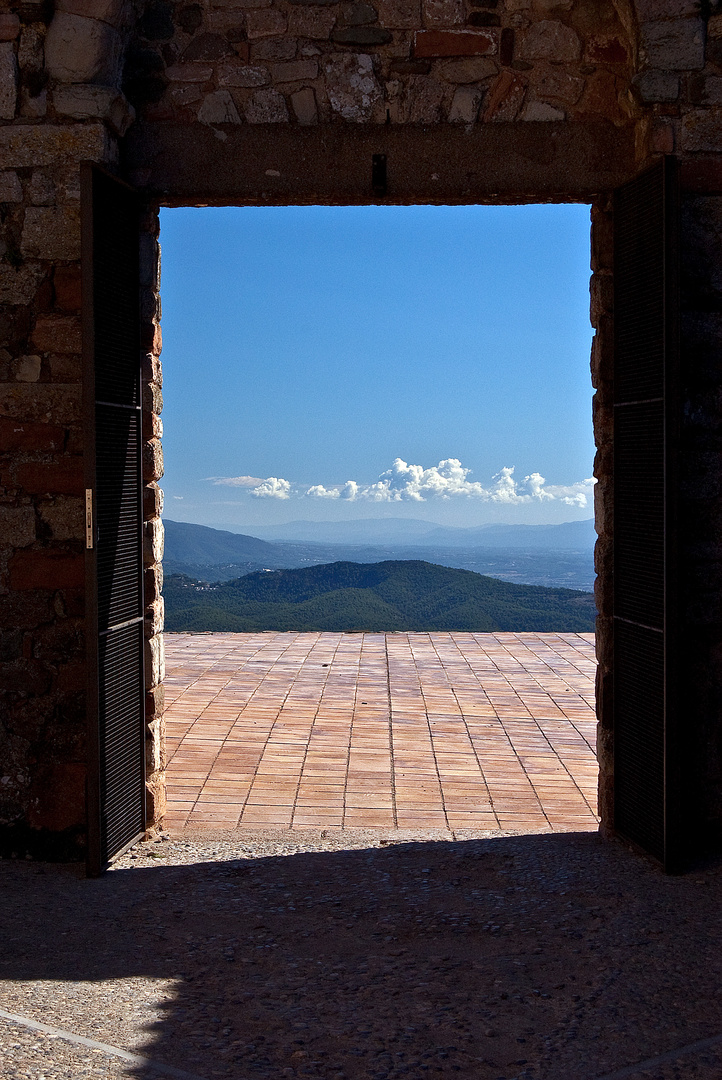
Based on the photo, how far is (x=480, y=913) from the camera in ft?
10.5

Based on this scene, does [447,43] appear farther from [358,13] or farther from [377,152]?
[377,152]

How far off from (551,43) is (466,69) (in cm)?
40

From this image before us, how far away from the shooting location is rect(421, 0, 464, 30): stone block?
12.5 feet

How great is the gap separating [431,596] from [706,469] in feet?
84.7

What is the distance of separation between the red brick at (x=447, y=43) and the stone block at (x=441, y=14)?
3 cm

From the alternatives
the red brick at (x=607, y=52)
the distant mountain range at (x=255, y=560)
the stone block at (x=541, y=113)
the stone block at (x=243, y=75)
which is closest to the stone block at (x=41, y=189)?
the stone block at (x=243, y=75)

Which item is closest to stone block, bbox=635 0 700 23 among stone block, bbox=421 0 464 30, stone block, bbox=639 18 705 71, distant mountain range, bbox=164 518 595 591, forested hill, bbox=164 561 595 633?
stone block, bbox=639 18 705 71

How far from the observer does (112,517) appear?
11.9 feet

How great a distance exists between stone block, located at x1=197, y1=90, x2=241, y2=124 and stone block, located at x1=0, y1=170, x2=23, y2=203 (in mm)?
846

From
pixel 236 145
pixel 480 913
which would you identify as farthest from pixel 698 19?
pixel 480 913

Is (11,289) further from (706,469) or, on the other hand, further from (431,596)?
(431,596)

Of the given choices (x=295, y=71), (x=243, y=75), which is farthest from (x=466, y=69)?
(x=243, y=75)

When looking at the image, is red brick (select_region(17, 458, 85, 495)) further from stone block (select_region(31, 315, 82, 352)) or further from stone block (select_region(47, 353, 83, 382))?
stone block (select_region(31, 315, 82, 352))

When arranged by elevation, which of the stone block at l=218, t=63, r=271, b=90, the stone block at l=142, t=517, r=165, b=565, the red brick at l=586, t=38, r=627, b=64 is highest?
the red brick at l=586, t=38, r=627, b=64
